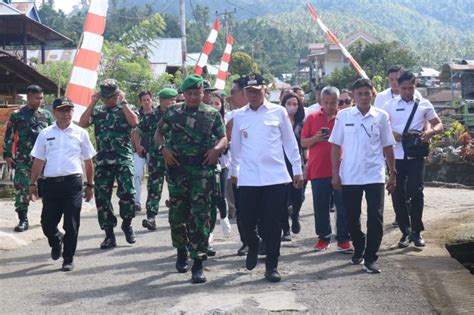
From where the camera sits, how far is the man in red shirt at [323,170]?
8.11 meters

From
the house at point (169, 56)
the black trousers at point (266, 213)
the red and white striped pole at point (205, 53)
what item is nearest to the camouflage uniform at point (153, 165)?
the black trousers at point (266, 213)

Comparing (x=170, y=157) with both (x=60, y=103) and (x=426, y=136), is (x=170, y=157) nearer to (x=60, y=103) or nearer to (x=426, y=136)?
(x=60, y=103)

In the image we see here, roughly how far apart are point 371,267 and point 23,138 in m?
5.14

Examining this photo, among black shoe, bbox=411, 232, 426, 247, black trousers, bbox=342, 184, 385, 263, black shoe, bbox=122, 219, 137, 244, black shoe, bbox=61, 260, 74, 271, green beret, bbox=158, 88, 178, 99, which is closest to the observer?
black trousers, bbox=342, 184, 385, 263

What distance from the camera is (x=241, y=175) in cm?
675

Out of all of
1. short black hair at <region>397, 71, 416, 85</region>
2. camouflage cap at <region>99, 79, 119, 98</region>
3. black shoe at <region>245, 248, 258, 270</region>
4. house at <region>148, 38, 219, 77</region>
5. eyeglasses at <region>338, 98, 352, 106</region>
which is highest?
house at <region>148, 38, 219, 77</region>

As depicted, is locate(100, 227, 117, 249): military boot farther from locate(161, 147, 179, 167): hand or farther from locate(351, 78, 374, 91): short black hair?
locate(351, 78, 374, 91): short black hair

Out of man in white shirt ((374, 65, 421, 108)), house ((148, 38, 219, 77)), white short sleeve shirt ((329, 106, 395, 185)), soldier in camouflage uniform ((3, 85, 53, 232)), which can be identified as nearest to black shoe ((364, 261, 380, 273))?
white short sleeve shirt ((329, 106, 395, 185))

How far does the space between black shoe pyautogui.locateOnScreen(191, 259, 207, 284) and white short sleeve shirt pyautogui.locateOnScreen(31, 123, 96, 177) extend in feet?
5.65

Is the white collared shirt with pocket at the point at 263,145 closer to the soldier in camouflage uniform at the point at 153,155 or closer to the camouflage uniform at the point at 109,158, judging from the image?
the camouflage uniform at the point at 109,158

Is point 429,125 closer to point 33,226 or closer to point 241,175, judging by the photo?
point 241,175

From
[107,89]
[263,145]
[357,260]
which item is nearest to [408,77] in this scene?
[357,260]

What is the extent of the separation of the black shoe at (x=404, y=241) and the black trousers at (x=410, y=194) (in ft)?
0.18

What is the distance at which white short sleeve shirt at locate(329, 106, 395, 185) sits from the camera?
7.04 metres
